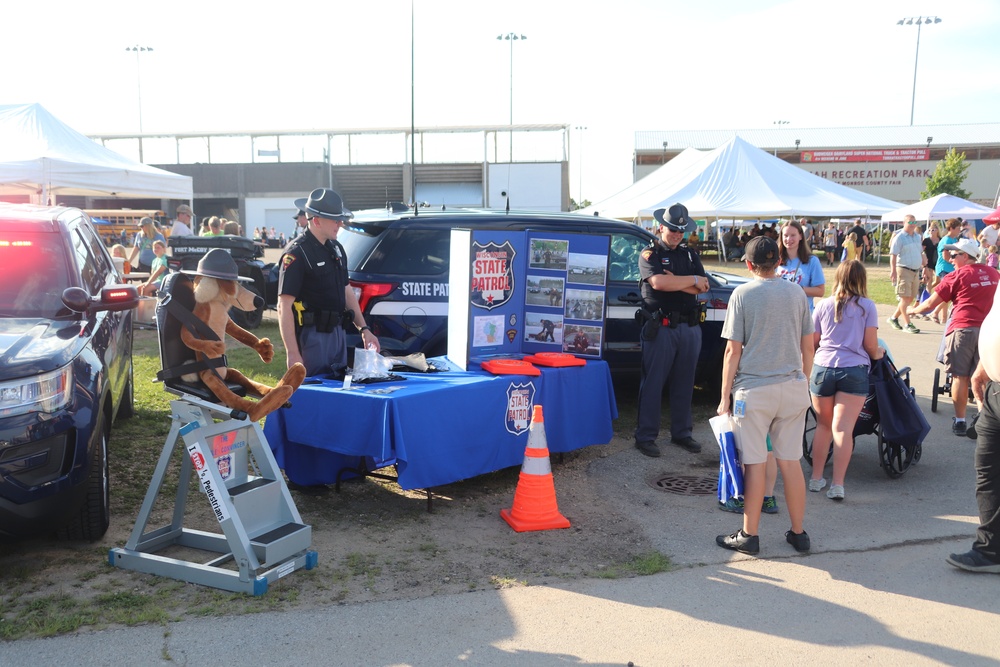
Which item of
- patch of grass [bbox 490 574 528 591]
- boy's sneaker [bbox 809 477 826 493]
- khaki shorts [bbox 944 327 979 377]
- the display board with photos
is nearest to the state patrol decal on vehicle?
the display board with photos

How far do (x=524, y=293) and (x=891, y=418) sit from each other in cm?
292

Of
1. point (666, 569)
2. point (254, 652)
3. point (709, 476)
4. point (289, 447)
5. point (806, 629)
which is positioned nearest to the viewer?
point (254, 652)

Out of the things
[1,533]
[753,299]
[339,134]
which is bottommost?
[1,533]

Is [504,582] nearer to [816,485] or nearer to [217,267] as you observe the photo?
[217,267]

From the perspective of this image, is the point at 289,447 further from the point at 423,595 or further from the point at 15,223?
the point at 15,223

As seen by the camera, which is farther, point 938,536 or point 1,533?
point 938,536

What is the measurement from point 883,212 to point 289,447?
18725mm

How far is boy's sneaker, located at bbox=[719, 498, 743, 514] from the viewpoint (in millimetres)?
5336

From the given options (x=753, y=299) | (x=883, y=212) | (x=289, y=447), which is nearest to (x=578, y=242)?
(x=753, y=299)

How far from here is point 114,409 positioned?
5520 millimetres

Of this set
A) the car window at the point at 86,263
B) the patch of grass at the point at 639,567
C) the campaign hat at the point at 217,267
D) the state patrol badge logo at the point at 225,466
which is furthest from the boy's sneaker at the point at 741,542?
the car window at the point at 86,263

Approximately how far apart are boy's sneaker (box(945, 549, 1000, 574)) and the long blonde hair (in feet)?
5.78

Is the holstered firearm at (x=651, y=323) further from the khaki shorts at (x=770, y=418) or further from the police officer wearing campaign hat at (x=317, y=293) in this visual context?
the police officer wearing campaign hat at (x=317, y=293)

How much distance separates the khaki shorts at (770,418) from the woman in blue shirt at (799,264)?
11.1ft
